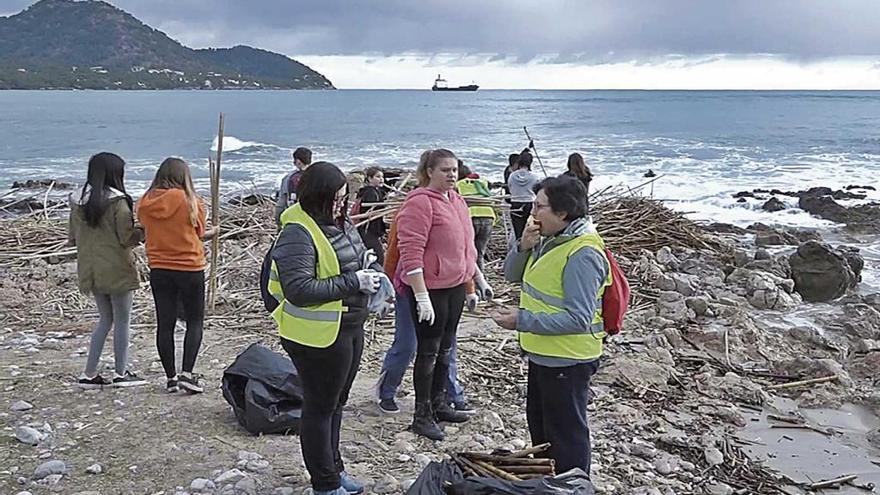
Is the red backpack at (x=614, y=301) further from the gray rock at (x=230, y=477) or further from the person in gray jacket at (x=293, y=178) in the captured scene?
the person in gray jacket at (x=293, y=178)

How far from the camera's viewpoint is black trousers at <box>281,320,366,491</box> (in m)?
3.60

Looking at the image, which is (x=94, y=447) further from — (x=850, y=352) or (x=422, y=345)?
(x=850, y=352)

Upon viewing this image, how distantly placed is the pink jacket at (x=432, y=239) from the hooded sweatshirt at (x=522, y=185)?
5412mm

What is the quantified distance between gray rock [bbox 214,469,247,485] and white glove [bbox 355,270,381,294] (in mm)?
1357

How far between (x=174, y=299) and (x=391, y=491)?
1.98 m

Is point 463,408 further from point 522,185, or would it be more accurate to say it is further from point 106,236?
point 522,185

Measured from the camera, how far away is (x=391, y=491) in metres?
4.21

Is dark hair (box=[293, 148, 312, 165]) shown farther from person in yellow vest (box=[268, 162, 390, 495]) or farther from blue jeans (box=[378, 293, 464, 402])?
person in yellow vest (box=[268, 162, 390, 495])

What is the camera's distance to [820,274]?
11453mm

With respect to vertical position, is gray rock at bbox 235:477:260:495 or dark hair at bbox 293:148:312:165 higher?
dark hair at bbox 293:148:312:165

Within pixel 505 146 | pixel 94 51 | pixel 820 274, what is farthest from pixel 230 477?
pixel 94 51

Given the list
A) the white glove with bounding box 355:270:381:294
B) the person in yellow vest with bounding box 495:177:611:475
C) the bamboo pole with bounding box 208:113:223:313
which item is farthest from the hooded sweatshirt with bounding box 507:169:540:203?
the white glove with bounding box 355:270:381:294

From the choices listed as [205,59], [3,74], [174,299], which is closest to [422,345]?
[174,299]

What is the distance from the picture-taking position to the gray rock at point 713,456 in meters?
5.10
